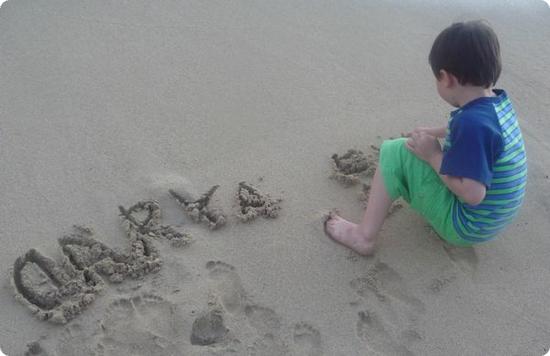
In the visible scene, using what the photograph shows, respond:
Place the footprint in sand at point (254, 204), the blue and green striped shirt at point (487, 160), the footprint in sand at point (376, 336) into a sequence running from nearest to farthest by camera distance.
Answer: the blue and green striped shirt at point (487, 160)
the footprint in sand at point (376, 336)
the footprint in sand at point (254, 204)

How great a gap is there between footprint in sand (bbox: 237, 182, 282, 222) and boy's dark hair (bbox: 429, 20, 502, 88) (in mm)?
876

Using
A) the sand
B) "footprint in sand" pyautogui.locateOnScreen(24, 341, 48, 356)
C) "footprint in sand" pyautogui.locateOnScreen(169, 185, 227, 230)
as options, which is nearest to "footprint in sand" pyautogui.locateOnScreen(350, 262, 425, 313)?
the sand

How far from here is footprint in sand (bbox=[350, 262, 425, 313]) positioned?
2117 millimetres

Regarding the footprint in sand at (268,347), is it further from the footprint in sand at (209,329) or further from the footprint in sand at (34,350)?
the footprint in sand at (34,350)

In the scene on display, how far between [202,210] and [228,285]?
37 centimetres

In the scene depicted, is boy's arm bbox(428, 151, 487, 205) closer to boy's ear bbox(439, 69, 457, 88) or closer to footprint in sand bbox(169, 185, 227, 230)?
boy's ear bbox(439, 69, 457, 88)

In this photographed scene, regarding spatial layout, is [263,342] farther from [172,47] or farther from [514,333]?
[172,47]

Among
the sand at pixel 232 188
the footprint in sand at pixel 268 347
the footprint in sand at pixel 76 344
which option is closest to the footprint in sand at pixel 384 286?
the sand at pixel 232 188

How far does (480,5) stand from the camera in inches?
152

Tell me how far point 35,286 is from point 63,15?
6.29 ft

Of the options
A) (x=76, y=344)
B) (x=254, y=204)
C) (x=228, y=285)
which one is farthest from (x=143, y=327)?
(x=254, y=204)

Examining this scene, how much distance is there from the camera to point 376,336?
200cm

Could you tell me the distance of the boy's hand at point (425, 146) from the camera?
2.08m

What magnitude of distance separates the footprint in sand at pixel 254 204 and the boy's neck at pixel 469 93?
2.76ft
